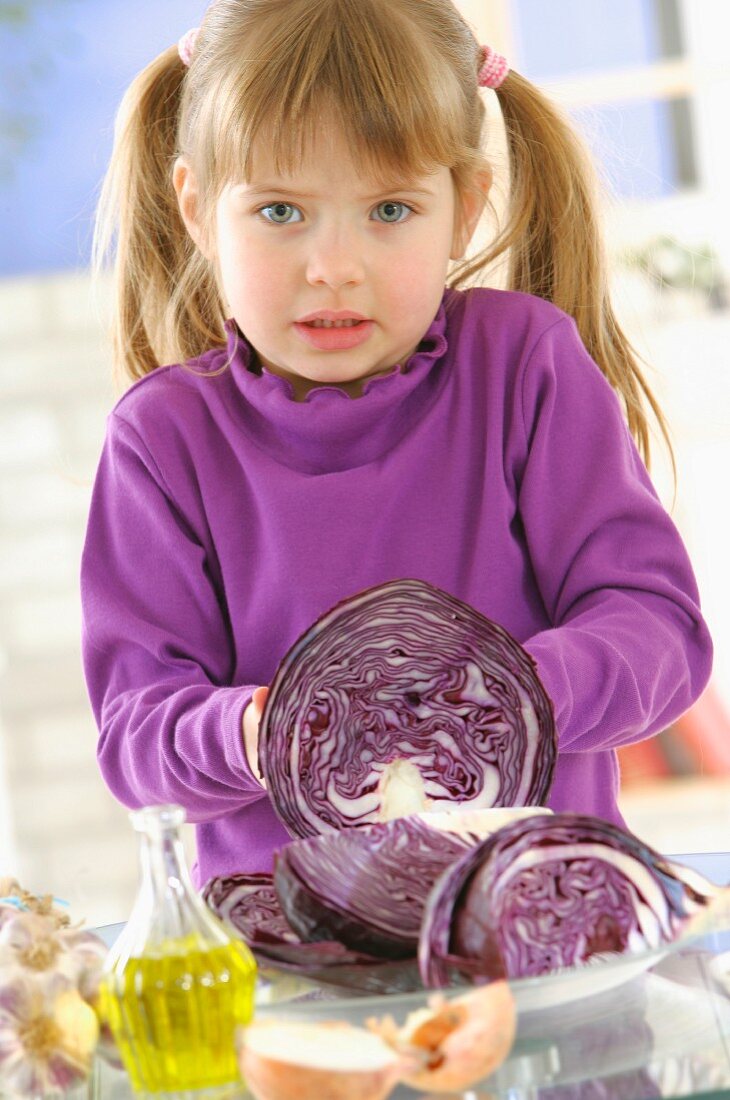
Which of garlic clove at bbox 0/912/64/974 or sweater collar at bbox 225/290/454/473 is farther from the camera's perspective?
sweater collar at bbox 225/290/454/473

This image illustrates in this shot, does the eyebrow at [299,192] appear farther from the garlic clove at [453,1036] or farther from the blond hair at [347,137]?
the garlic clove at [453,1036]

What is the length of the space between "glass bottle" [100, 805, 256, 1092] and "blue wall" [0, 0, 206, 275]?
2.96 m

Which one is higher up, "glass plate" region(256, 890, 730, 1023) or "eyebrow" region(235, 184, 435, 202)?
"eyebrow" region(235, 184, 435, 202)

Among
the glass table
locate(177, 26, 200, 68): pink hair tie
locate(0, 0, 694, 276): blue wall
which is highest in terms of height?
locate(0, 0, 694, 276): blue wall

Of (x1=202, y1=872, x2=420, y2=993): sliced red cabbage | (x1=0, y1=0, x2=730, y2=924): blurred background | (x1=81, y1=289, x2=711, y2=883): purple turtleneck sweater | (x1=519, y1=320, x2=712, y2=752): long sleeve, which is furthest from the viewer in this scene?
(x1=0, y1=0, x2=730, y2=924): blurred background

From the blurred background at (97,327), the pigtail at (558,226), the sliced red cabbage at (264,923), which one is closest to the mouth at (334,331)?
the pigtail at (558,226)

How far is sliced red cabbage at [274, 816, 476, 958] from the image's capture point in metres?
0.73

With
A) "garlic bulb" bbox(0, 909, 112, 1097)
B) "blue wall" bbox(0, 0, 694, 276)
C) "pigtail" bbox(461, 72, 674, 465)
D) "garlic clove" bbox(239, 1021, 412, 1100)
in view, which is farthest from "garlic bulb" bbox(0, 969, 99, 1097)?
"blue wall" bbox(0, 0, 694, 276)

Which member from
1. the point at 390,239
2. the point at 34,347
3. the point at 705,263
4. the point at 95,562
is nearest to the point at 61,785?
the point at 34,347

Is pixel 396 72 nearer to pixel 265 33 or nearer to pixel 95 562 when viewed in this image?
pixel 265 33

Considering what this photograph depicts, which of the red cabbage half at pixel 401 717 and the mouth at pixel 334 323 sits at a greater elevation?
the mouth at pixel 334 323

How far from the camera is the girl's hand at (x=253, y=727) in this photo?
3.24ft

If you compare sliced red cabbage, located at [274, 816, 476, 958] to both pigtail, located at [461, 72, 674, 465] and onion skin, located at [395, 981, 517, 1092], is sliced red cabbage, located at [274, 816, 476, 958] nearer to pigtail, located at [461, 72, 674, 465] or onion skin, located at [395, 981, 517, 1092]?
onion skin, located at [395, 981, 517, 1092]

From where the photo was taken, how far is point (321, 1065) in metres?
0.61
